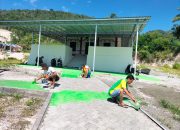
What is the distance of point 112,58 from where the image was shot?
19359mm

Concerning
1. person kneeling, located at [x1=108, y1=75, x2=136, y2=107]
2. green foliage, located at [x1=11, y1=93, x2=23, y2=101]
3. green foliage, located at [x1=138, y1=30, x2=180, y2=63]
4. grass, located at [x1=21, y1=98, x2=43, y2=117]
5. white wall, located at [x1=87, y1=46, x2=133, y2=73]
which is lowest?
grass, located at [x1=21, y1=98, x2=43, y2=117]

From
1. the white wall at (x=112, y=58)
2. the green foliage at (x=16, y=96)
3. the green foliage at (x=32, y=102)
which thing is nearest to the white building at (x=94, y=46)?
the white wall at (x=112, y=58)

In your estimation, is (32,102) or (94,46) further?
(94,46)

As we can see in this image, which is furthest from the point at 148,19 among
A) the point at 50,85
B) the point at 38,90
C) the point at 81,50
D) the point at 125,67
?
the point at 81,50

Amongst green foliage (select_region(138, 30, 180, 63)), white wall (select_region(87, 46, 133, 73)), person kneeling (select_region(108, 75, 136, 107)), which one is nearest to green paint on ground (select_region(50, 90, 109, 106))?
person kneeling (select_region(108, 75, 136, 107))

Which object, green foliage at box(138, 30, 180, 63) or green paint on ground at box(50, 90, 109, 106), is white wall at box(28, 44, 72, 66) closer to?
green paint on ground at box(50, 90, 109, 106)

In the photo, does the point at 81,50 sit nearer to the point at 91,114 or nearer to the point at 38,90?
the point at 38,90

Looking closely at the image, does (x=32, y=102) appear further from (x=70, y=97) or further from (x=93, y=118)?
(x=93, y=118)

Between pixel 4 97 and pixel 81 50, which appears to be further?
pixel 81 50

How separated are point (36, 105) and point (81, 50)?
20598 millimetres

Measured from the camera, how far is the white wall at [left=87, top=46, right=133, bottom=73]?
62.2 feet

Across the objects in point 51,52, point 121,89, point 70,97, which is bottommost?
point 70,97

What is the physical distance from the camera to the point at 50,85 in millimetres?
8727

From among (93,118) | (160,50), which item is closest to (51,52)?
(93,118)
